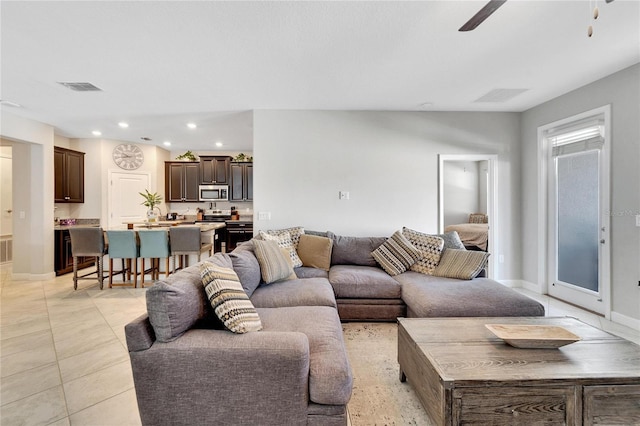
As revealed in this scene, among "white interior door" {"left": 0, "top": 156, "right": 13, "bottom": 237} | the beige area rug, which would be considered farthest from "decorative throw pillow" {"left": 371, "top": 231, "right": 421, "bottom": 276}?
"white interior door" {"left": 0, "top": 156, "right": 13, "bottom": 237}

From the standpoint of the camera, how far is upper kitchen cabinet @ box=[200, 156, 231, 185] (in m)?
7.31

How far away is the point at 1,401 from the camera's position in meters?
1.94

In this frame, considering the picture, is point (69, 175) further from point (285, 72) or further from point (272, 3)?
point (272, 3)

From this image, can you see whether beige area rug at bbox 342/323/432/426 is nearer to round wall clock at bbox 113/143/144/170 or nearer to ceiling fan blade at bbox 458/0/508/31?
ceiling fan blade at bbox 458/0/508/31

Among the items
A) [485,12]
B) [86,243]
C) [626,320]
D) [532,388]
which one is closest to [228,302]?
[532,388]

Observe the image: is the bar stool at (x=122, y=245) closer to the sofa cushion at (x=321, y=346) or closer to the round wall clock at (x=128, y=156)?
the round wall clock at (x=128, y=156)

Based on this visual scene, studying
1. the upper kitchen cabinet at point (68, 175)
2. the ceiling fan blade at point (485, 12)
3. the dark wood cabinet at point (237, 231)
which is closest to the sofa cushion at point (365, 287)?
the ceiling fan blade at point (485, 12)

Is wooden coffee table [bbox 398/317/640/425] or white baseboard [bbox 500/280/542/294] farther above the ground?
wooden coffee table [bbox 398/317/640/425]

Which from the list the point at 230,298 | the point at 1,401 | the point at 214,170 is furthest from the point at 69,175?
the point at 230,298

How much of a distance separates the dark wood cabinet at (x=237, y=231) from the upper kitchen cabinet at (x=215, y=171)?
1130 millimetres

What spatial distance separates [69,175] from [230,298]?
6187mm

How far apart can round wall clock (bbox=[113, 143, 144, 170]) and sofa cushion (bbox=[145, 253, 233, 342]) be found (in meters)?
6.13

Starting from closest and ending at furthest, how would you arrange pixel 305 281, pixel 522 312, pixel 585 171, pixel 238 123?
pixel 522 312, pixel 305 281, pixel 585 171, pixel 238 123

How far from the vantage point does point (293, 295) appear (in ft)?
8.33
